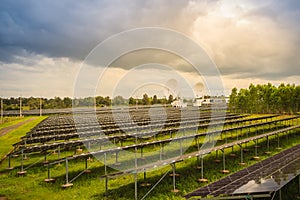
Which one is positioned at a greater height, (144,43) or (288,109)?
(144,43)

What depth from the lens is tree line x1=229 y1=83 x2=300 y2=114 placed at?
28.8m

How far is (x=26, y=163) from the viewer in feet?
29.3

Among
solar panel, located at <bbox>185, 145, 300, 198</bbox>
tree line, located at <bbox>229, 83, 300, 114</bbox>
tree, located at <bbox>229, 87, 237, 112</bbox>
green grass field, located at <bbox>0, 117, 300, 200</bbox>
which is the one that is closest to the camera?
solar panel, located at <bbox>185, 145, 300, 198</bbox>

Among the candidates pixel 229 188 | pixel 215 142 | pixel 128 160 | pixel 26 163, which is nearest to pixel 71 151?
pixel 26 163

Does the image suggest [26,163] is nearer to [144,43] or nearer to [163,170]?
[163,170]

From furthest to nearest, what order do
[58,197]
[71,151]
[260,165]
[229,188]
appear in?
[71,151] < [260,165] < [58,197] < [229,188]

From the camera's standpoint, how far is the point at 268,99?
103ft

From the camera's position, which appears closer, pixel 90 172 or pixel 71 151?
pixel 90 172

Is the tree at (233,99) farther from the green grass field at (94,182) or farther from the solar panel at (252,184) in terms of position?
the solar panel at (252,184)

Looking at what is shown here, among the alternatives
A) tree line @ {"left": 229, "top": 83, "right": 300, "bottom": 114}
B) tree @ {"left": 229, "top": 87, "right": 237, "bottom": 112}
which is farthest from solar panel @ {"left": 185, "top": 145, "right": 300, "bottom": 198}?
tree @ {"left": 229, "top": 87, "right": 237, "bottom": 112}

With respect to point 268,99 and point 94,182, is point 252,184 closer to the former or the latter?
point 94,182

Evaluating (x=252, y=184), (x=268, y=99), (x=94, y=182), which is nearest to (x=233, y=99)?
(x=268, y=99)

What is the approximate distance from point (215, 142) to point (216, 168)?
4.13 m

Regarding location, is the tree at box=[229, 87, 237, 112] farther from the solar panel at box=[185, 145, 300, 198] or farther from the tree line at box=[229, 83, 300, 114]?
the solar panel at box=[185, 145, 300, 198]
